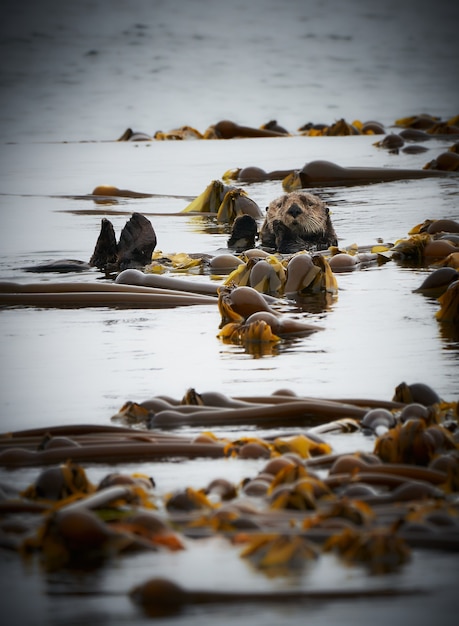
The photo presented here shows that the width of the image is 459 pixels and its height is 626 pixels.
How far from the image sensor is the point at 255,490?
318cm

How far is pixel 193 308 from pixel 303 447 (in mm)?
2582

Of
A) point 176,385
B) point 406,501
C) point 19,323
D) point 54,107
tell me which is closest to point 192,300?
point 19,323

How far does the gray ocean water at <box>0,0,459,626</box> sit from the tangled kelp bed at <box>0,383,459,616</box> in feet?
0.17

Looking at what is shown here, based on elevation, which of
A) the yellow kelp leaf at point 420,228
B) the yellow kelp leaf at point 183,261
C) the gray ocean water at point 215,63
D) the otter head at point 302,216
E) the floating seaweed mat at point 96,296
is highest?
the gray ocean water at point 215,63

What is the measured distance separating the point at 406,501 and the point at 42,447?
3.65 ft

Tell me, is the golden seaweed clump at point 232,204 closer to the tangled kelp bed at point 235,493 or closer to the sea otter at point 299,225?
the sea otter at point 299,225

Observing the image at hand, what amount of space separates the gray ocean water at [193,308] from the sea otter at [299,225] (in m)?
0.32

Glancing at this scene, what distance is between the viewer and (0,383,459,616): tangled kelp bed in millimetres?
2777

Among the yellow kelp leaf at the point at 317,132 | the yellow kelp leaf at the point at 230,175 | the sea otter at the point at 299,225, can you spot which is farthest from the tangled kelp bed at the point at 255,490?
the yellow kelp leaf at the point at 317,132

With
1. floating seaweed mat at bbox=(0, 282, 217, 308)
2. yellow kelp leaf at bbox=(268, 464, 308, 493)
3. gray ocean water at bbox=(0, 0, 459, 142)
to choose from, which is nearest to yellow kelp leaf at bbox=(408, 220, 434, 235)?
floating seaweed mat at bbox=(0, 282, 217, 308)

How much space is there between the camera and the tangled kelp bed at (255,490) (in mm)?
2777

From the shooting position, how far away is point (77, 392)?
4.40 m

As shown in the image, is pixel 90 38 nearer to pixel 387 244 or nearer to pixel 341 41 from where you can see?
pixel 341 41

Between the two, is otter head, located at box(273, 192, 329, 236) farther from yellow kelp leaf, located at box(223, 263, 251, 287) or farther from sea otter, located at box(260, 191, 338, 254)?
yellow kelp leaf, located at box(223, 263, 251, 287)
